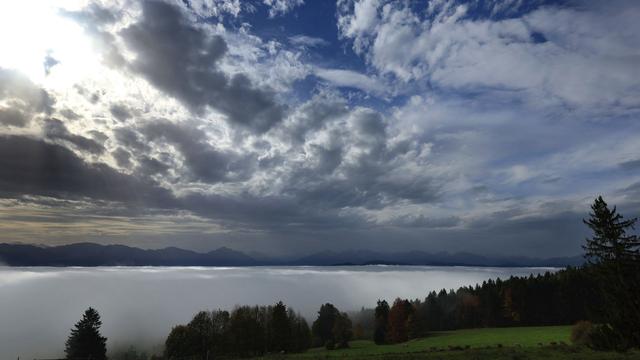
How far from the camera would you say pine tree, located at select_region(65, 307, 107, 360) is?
83000 millimetres

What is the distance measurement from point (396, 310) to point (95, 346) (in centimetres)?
8767

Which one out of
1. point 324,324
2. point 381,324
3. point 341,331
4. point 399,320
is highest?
point 399,320

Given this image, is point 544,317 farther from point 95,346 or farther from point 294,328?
point 95,346

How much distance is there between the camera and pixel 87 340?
83.6 metres

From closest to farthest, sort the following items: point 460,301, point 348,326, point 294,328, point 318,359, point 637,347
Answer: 1. point 637,347
2. point 318,359
3. point 294,328
4. point 348,326
5. point 460,301

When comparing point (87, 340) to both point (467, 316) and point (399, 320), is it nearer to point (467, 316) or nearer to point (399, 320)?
point (399, 320)

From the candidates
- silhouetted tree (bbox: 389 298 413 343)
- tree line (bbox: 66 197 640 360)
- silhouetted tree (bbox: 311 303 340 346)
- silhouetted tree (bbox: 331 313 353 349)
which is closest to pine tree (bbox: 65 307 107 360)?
tree line (bbox: 66 197 640 360)

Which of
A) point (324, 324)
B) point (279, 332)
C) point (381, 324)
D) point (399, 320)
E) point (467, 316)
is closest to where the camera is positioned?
point (279, 332)

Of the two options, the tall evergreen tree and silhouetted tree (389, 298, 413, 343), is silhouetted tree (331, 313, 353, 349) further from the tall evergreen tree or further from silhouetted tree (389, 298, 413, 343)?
the tall evergreen tree

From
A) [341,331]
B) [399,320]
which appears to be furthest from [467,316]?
[341,331]

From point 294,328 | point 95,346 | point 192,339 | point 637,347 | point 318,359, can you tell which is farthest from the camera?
point 294,328

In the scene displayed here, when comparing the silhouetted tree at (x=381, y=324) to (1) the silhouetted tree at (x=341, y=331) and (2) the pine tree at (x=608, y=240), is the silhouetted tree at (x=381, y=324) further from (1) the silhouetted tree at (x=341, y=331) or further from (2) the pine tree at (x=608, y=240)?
(2) the pine tree at (x=608, y=240)

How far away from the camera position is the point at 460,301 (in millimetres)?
151000

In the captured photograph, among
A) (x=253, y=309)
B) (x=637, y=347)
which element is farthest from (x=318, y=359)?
(x=253, y=309)
